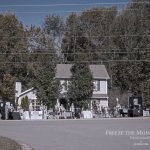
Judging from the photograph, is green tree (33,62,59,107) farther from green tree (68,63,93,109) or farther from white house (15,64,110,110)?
white house (15,64,110,110)

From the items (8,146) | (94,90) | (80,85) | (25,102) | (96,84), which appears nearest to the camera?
(8,146)

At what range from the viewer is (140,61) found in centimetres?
7112

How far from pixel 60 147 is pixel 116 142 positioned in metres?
2.46

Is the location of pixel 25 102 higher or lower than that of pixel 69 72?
lower

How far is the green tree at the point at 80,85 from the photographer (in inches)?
2313

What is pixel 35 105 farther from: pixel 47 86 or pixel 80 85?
pixel 80 85

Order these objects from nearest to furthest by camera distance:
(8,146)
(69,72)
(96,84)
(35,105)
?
(8,146), (35,105), (69,72), (96,84)

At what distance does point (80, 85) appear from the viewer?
2314 inches

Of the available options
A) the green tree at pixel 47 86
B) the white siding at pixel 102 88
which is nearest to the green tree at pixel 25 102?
the green tree at pixel 47 86

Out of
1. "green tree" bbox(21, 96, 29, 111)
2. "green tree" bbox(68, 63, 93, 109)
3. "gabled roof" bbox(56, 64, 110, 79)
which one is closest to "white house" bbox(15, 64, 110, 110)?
"gabled roof" bbox(56, 64, 110, 79)

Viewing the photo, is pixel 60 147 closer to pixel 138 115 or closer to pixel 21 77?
pixel 138 115

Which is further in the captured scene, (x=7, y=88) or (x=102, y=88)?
(x=102, y=88)

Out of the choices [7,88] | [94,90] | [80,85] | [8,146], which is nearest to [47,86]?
[80,85]

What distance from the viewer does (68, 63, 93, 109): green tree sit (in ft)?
193
